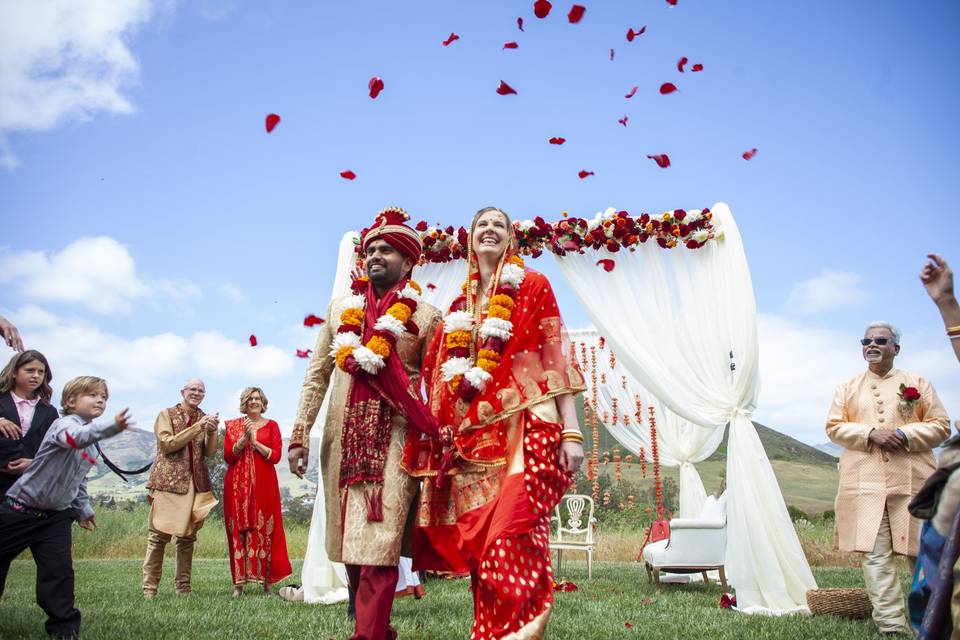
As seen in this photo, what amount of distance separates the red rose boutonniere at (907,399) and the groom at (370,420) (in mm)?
3137

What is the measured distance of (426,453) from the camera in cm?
321

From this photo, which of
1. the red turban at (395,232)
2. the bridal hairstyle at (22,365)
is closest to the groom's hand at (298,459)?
the red turban at (395,232)

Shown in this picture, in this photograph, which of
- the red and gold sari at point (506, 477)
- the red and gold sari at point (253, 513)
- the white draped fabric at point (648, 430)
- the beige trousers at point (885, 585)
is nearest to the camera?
the red and gold sari at point (506, 477)

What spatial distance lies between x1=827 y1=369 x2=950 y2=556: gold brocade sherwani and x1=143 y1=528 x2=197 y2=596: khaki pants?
208 inches

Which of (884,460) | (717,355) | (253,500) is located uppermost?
(717,355)

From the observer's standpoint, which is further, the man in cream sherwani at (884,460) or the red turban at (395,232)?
the man in cream sherwani at (884,460)

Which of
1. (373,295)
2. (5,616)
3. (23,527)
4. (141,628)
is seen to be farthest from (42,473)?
(373,295)

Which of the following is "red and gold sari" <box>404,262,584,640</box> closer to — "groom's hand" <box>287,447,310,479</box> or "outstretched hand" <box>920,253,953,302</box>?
"groom's hand" <box>287,447,310,479</box>

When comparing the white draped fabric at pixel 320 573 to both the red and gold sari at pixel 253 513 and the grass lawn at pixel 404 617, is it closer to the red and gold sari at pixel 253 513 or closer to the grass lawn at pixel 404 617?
the grass lawn at pixel 404 617

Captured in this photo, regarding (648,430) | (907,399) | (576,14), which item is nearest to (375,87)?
(576,14)

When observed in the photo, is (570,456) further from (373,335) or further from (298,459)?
(298,459)

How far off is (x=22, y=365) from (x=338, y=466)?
208 centimetres

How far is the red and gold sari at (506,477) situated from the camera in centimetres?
285

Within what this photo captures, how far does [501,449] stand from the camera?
310cm
